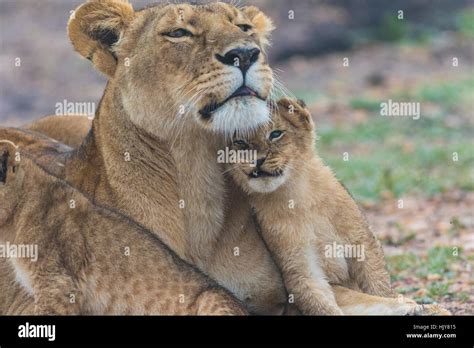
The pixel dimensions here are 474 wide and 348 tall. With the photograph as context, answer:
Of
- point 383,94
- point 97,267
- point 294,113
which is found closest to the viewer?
point 97,267

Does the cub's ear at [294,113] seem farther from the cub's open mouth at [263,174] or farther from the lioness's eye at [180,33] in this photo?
the lioness's eye at [180,33]

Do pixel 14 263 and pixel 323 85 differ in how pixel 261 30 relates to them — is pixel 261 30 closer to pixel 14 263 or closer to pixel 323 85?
pixel 14 263

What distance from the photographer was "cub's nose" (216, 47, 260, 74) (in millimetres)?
5527

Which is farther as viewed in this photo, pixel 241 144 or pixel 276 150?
pixel 276 150

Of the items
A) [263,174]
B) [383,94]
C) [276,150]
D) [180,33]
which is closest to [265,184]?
[263,174]

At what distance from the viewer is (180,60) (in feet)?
18.9

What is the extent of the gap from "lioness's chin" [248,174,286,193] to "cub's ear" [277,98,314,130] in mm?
420

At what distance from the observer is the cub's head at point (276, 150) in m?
5.95

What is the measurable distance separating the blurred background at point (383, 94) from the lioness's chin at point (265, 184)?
144 centimetres

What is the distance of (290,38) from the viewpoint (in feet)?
55.9

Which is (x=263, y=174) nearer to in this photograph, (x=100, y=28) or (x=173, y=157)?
(x=173, y=157)

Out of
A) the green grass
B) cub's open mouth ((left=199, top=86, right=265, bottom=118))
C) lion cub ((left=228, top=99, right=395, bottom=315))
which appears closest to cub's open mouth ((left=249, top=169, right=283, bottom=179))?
lion cub ((left=228, top=99, right=395, bottom=315))

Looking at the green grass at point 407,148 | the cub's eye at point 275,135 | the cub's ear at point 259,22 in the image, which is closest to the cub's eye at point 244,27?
the cub's ear at point 259,22

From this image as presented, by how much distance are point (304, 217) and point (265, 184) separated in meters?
0.36
